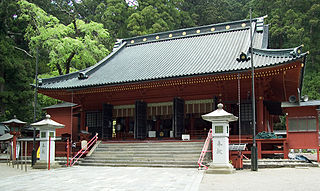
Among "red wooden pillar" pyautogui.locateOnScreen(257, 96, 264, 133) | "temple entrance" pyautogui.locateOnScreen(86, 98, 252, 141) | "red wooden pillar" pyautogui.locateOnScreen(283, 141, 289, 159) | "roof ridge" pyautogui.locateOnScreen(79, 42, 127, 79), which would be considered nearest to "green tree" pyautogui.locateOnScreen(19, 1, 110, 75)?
"roof ridge" pyautogui.locateOnScreen(79, 42, 127, 79)

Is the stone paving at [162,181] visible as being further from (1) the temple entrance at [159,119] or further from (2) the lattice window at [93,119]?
(2) the lattice window at [93,119]

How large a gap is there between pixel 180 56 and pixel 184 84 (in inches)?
A: 143

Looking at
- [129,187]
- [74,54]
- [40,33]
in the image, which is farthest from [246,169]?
[40,33]

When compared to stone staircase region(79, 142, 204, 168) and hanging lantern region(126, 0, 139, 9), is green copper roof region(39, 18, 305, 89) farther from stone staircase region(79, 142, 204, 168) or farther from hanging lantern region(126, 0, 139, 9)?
hanging lantern region(126, 0, 139, 9)

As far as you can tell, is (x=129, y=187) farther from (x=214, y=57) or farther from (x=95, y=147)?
(x=214, y=57)

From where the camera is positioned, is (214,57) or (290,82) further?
(214,57)

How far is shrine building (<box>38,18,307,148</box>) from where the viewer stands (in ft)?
53.1

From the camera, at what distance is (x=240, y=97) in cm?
1761

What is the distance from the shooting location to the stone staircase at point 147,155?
1407 centimetres

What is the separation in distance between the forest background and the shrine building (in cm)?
544

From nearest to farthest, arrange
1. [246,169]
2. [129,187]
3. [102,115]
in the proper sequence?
[129,187], [246,169], [102,115]

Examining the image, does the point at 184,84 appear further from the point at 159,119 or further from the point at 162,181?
the point at 162,181

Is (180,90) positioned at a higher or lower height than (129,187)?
higher

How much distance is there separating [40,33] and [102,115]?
37.2 feet
